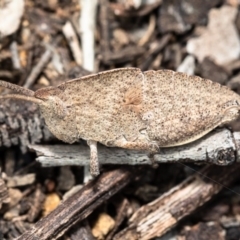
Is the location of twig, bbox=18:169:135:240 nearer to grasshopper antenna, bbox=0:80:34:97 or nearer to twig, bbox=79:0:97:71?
grasshopper antenna, bbox=0:80:34:97

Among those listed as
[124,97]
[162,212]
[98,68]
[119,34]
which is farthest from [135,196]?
[119,34]

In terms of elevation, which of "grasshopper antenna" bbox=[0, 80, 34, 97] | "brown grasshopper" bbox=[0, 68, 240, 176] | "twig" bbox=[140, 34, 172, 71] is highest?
"grasshopper antenna" bbox=[0, 80, 34, 97]

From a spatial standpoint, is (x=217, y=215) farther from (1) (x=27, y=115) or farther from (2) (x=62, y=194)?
(1) (x=27, y=115)

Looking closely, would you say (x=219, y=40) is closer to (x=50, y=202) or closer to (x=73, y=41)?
(x=73, y=41)

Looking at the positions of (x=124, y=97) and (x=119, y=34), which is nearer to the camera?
(x=124, y=97)

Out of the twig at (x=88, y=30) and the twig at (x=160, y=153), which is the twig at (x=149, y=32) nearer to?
the twig at (x=88, y=30)

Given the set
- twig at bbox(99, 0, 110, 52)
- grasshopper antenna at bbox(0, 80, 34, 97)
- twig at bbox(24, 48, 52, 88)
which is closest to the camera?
grasshopper antenna at bbox(0, 80, 34, 97)

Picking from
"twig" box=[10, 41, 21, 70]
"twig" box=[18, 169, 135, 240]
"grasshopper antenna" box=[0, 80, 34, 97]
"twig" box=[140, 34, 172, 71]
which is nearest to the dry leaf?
"twig" box=[18, 169, 135, 240]
